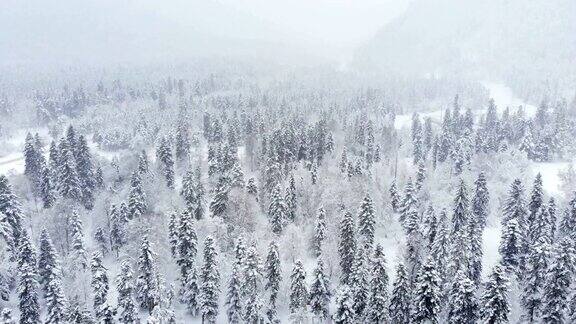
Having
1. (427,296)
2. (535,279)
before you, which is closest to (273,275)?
(427,296)

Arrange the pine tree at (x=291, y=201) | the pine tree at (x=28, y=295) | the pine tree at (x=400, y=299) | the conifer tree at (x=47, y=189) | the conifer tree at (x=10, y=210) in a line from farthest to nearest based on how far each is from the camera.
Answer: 1. the conifer tree at (x=47, y=189)
2. the pine tree at (x=291, y=201)
3. the conifer tree at (x=10, y=210)
4. the pine tree at (x=28, y=295)
5. the pine tree at (x=400, y=299)

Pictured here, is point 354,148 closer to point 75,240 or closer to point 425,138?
point 425,138

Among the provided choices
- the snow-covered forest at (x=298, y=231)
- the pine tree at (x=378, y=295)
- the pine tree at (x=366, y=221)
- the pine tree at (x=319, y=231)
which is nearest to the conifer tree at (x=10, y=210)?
the snow-covered forest at (x=298, y=231)

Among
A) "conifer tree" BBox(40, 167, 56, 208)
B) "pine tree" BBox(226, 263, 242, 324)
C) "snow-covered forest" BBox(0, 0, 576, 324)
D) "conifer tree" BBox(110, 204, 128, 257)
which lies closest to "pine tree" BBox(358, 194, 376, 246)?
"snow-covered forest" BBox(0, 0, 576, 324)

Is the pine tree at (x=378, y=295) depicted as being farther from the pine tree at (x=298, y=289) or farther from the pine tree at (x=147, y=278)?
the pine tree at (x=147, y=278)

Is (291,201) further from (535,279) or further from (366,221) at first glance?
(535,279)

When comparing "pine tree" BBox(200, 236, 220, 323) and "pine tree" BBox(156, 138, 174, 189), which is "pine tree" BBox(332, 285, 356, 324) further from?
"pine tree" BBox(156, 138, 174, 189)
